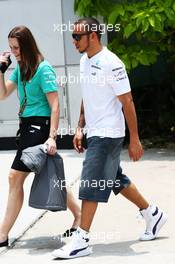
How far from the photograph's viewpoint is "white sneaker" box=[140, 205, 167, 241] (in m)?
4.82

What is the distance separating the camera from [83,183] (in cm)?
448

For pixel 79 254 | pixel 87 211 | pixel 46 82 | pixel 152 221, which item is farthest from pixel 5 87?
pixel 152 221

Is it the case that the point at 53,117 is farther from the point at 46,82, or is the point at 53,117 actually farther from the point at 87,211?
the point at 87,211

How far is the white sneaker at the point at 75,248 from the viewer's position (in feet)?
14.7

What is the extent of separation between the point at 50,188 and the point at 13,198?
0.33m

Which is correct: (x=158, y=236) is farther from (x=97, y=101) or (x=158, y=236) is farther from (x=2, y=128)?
(x=2, y=128)

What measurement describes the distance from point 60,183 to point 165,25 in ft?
12.6

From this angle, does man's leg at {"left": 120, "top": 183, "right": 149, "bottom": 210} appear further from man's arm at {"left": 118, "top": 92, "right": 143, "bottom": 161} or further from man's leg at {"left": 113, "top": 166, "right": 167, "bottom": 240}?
man's arm at {"left": 118, "top": 92, "right": 143, "bottom": 161}

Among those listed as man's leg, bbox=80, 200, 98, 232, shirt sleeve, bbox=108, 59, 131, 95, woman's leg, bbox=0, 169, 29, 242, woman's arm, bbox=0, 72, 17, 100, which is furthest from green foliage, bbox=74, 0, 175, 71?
man's leg, bbox=80, 200, 98, 232

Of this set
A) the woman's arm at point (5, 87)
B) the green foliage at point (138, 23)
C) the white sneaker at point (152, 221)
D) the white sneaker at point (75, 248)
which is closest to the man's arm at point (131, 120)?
the white sneaker at point (152, 221)

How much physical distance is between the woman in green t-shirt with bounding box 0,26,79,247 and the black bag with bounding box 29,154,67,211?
0.11 meters

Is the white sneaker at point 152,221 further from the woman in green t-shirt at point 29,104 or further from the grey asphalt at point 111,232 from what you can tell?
the woman in green t-shirt at point 29,104

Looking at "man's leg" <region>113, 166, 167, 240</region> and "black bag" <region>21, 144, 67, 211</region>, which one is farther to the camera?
"man's leg" <region>113, 166, 167, 240</region>

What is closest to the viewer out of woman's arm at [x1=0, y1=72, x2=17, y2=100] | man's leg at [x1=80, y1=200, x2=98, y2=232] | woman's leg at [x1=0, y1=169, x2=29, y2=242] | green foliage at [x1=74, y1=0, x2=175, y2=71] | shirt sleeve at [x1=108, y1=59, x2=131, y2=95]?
shirt sleeve at [x1=108, y1=59, x2=131, y2=95]
